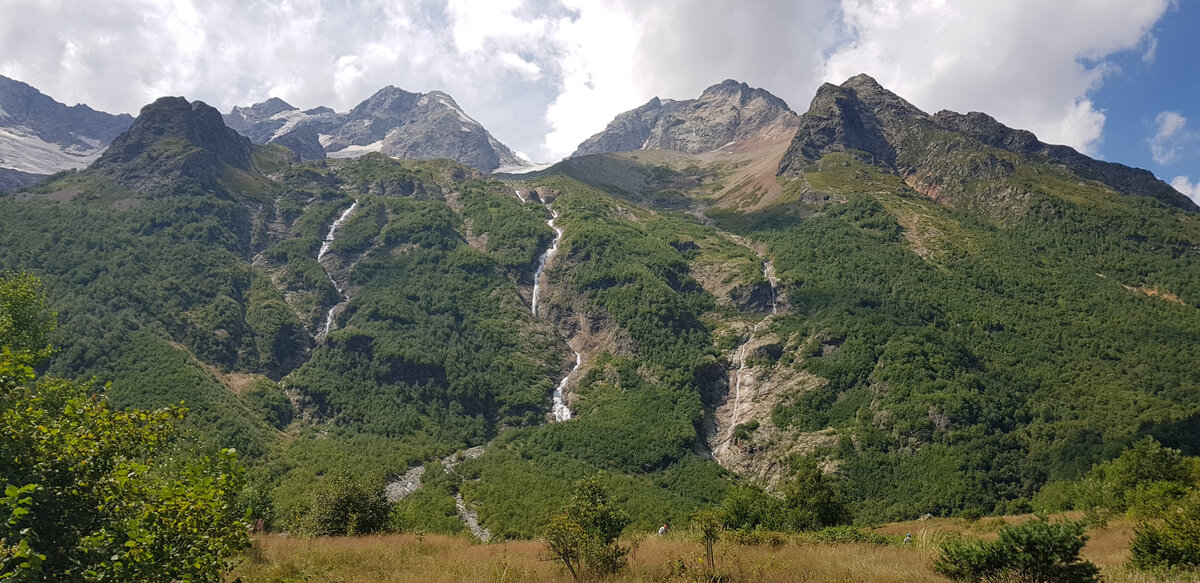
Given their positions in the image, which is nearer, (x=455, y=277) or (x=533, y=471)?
(x=533, y=471)

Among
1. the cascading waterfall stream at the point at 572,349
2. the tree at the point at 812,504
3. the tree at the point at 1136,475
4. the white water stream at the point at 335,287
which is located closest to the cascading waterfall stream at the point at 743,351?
the cascading waterfall stream at the point at 572,349

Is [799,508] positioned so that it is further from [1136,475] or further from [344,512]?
[344,512]

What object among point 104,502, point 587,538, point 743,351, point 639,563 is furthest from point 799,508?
point 743,351

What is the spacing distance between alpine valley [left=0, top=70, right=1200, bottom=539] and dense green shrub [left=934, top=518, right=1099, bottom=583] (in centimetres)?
4203

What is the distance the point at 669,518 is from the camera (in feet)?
251

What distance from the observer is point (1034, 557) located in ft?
46.3

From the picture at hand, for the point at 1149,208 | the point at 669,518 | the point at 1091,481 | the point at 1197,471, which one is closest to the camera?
the point at 1197,471

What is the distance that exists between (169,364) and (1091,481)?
14175cm

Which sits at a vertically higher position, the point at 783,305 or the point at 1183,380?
the point at 783,305

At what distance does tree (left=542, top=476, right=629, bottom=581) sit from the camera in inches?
810

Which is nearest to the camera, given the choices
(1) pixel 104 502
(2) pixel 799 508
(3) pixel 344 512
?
(1) pixel 104 502

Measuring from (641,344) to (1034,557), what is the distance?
410 feet

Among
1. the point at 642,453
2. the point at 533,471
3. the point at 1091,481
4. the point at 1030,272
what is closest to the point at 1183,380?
the point at 1030,272

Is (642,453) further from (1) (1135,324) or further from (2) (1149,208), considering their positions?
(2) (1149,208)
